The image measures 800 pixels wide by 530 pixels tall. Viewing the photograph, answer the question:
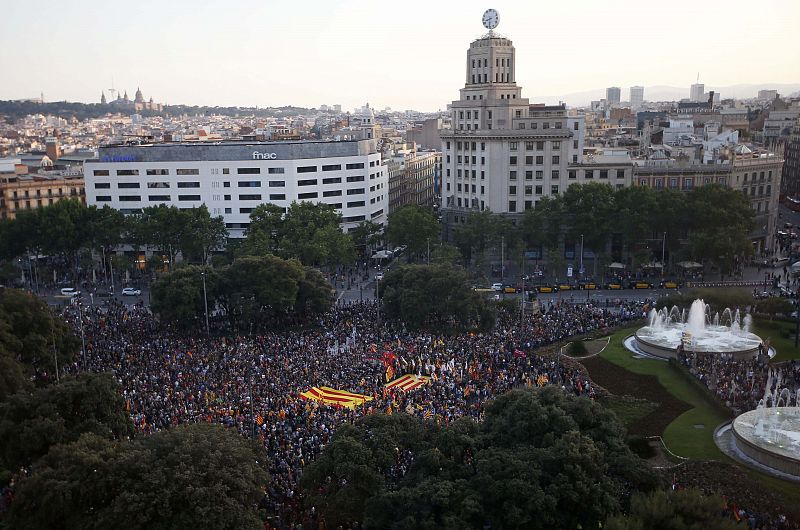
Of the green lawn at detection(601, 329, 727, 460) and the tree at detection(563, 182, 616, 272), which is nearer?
the green lawn at detection(601, 329, 727, 460)

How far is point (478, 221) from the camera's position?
3302 inches

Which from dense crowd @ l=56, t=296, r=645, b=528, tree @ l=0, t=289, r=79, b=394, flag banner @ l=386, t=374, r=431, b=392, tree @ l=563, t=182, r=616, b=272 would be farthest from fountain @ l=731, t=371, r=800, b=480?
tree @ l=563, t=182, r=616, b=272

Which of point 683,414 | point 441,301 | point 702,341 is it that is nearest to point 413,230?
point 441,301

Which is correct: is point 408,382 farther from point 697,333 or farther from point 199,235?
point 199,235

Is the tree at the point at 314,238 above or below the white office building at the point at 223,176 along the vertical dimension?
below

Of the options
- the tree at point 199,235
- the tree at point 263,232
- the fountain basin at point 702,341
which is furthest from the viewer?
the tree at point 199,235

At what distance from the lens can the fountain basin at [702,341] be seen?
160 feet

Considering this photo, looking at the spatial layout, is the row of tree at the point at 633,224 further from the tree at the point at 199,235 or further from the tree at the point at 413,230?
the tree at the point at 199,235

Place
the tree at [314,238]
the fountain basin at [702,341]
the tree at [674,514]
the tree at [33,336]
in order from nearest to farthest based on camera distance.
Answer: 1. the tree at [674,514]
2. the tree at [33,336]
3. the fountain basin at [702,341]
4. the tree at [314,238]

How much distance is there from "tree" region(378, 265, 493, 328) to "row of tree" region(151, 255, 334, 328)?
797 cm

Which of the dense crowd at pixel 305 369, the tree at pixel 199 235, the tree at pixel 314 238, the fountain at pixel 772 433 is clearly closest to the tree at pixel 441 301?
the dense crowd at pixel 305 369

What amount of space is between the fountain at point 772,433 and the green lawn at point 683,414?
1435 mm

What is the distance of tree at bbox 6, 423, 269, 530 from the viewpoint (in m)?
25.2

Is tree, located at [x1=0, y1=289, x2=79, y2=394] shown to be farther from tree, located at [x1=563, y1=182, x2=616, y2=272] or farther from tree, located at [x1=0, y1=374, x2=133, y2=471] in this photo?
Result: tree, located at [x1=563, y1=182, x2=616, y2=272]
